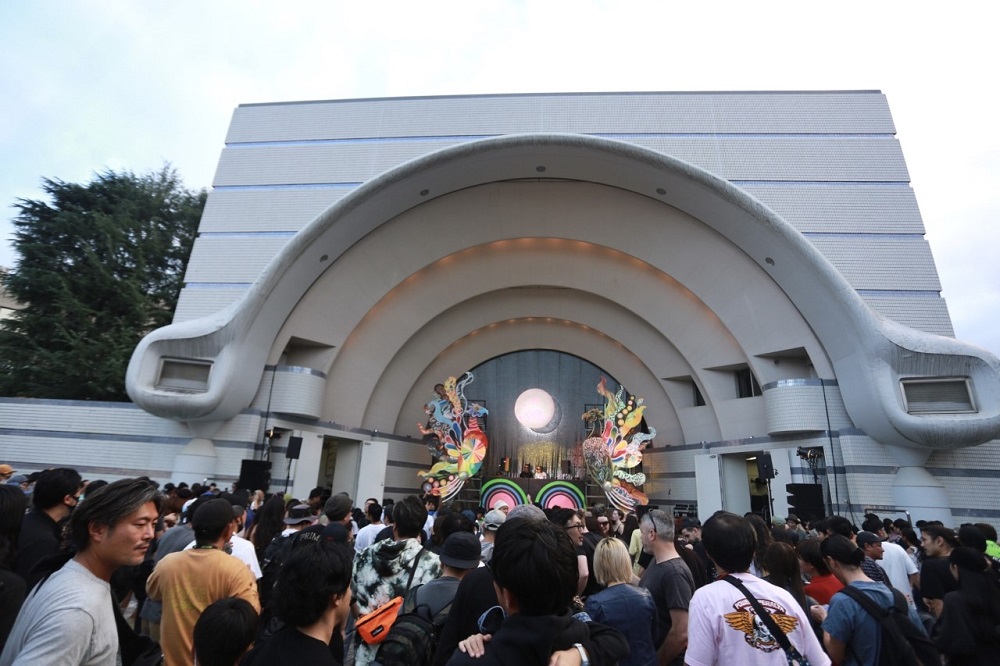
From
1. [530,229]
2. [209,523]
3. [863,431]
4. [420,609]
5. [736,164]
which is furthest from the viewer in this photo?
[530,229]

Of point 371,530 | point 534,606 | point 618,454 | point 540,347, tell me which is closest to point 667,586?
point 534,606

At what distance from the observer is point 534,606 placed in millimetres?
1391

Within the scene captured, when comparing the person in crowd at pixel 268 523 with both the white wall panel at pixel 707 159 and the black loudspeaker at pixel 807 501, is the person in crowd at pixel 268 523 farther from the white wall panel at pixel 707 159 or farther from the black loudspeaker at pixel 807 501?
the white wall panel at pixel 707 159

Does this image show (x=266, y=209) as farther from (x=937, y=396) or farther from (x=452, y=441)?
(x=937, y=396)

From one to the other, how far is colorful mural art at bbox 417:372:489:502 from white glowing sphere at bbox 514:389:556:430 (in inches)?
146

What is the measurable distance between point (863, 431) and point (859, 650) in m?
10.7

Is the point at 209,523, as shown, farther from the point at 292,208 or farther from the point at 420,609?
the point at 292,208

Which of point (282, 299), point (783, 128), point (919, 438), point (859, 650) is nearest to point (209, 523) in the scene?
point (859, 650)

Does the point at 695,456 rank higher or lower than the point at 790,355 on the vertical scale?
lower

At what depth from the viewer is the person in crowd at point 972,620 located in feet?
8.86

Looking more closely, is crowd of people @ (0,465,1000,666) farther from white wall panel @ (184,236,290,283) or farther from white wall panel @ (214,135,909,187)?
white wall panel @ (214,135,909,187)

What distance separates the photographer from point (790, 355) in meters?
12.3

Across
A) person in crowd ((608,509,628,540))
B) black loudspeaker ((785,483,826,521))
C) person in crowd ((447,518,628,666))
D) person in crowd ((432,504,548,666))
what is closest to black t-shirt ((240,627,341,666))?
person in crowd ((447,518,628,666))

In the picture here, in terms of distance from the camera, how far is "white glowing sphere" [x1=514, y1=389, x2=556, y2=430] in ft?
61.6
